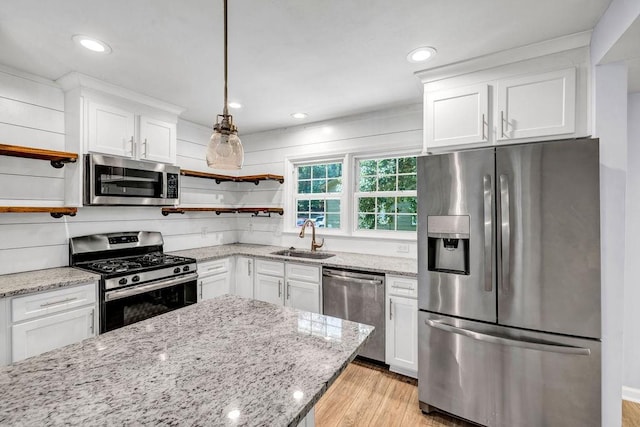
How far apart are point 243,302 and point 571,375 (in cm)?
190

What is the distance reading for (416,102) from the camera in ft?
9.75

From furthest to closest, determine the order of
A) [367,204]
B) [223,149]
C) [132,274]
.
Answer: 1. [367,204]
2. [132,274]
3. [223,149]

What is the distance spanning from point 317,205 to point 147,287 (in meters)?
2.03

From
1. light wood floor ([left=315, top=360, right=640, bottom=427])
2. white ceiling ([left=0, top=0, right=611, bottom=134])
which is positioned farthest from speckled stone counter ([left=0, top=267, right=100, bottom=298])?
light wood floor ([left=315, top=360, right=640, bottom=427])

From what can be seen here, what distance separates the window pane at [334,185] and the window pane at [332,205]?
0.13 m

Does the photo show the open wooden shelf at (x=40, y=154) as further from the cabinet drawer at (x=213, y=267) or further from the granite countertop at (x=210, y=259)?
the cabinet drawer at (x=213, y=267)

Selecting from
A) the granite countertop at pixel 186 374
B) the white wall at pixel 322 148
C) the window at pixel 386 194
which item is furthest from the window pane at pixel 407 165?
the granite countertop at pixel 186 374

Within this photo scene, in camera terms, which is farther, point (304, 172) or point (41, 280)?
point (304, 172)

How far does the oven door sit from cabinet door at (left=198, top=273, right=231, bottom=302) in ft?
0.41

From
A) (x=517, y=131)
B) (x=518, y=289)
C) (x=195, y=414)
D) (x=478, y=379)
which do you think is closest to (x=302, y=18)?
(x=517, y=131)

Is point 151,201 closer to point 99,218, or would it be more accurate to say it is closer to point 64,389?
point 99,218

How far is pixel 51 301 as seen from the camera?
6.77 ft

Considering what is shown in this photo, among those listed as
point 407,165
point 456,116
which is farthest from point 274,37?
point 407,165

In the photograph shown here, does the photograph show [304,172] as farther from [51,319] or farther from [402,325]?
[51,319]
